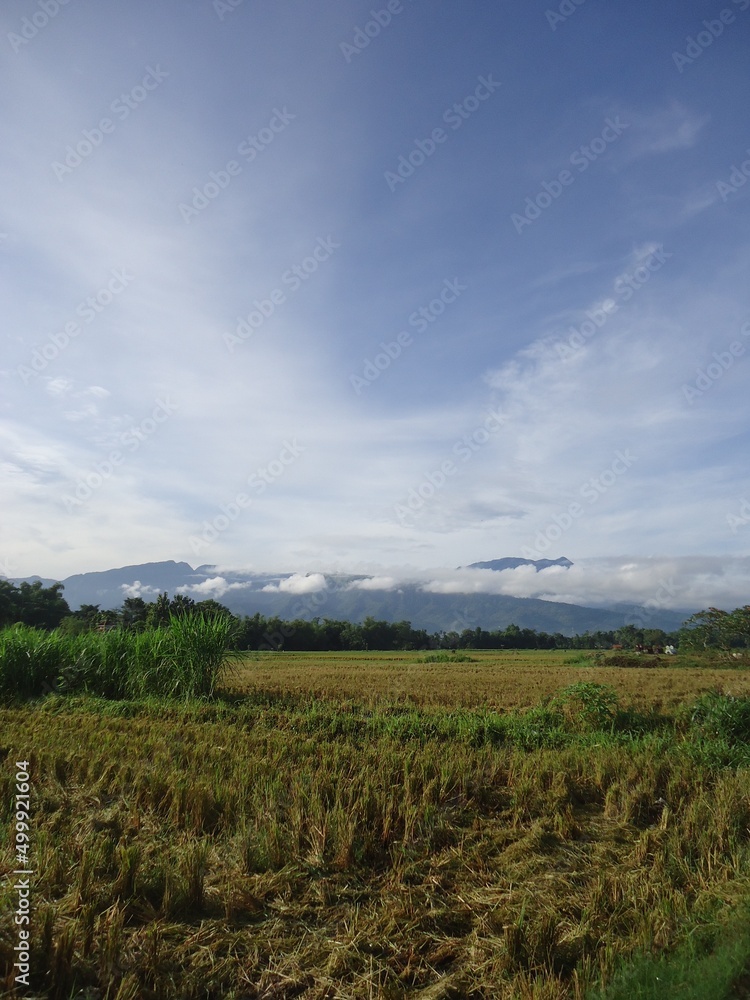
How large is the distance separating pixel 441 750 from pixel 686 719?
5182 millimetres

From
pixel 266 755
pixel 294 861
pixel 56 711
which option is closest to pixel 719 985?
pixel 294 861

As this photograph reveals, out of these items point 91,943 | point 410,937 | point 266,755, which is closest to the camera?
point 91,943

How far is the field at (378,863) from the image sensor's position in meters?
3.10

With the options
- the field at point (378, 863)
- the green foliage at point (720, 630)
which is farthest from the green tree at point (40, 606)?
the green foliage at point (720, 630)

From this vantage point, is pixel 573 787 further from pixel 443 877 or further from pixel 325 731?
pixel 325 731

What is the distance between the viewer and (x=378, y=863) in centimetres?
448

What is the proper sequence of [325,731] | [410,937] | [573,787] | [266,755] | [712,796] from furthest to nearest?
[325,731] < [266,755] < [573,787] < [712,796] < [410,937]

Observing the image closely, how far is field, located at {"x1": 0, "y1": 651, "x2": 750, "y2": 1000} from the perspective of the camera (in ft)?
10.2

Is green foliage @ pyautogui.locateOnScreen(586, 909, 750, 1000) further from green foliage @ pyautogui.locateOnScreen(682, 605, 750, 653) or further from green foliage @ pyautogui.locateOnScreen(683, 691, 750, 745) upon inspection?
green foliage @ pyautogui.locateOnScreen(682, 605, 750, 653)

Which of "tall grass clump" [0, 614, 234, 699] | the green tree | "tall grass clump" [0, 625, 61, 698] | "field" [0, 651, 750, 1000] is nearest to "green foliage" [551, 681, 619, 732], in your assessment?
"field" [0, 651, 750, 1000]

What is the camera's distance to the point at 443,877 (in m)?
4.21

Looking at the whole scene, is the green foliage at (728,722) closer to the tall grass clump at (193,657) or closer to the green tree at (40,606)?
the tall grass clump at (193,657)

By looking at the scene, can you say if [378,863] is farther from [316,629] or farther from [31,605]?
[316,629]

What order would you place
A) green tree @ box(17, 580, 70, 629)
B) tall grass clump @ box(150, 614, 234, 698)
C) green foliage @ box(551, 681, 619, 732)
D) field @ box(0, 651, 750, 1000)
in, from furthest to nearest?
green tree @ box(17, 580, 70, 629)
tall grass clump @ box(150, 614, 234, 698)
green foliage @ box(551, 681, 619, 732)
field @ box(0, 651, 750, 1000)
